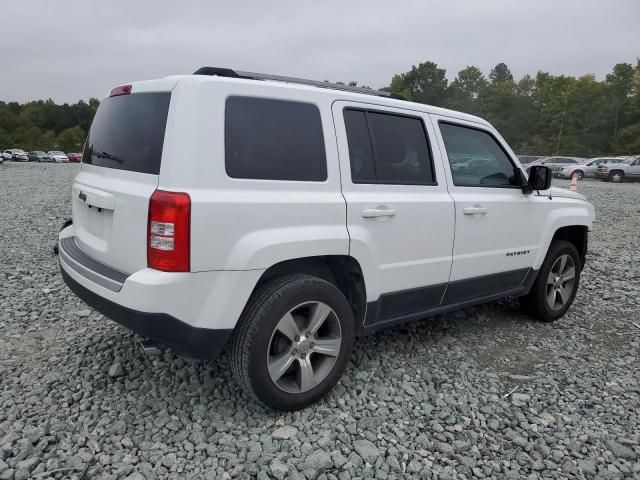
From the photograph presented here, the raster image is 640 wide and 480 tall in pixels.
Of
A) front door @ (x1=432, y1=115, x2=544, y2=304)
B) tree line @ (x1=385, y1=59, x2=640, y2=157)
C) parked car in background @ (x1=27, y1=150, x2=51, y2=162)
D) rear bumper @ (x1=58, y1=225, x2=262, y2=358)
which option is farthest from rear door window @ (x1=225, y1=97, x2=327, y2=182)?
parked car in background @ (x1=27, y1=150, x2=51, y2=162)

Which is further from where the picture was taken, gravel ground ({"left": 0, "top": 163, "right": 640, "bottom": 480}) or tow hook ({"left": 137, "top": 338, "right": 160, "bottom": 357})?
tow hook ({"left": 137, "top": 338, "right": 160, "bottom": 357})

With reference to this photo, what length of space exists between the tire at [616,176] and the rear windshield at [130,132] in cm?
2954

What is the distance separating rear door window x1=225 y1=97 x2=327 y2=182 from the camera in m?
2.57

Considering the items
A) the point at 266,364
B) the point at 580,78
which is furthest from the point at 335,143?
the point at 580,78

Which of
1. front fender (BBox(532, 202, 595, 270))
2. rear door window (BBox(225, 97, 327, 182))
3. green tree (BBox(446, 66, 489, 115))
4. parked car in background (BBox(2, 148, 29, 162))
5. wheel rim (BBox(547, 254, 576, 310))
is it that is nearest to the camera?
rear door window (BBox(225, 97, 327, 182))

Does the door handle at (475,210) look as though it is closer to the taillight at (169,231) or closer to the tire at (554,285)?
the tire at (554,285)

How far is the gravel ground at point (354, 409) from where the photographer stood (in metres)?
2.47

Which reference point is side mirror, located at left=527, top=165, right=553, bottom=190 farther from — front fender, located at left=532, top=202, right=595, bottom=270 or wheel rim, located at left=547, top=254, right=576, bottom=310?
wheel rim, located at left=547, top=254, right=576, bottom=310

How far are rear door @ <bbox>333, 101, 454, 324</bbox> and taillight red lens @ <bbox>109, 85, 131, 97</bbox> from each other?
127 centimetres

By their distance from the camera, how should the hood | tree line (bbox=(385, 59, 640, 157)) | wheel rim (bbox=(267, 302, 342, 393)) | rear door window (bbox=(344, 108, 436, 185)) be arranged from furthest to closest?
tree line (bbox=(385, 59, 640, 157))
the hood
rear door window (bbox=(344, 108, 436, 185))
wheel rim (bbox=(267, 302, 342, 393))

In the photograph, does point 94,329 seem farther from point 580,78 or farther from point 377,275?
point 580,78

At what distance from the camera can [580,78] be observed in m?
65.9

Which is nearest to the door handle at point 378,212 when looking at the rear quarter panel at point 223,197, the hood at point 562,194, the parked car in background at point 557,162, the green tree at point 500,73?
the rear quarter panel at point 223,197

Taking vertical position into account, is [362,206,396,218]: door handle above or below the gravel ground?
above
